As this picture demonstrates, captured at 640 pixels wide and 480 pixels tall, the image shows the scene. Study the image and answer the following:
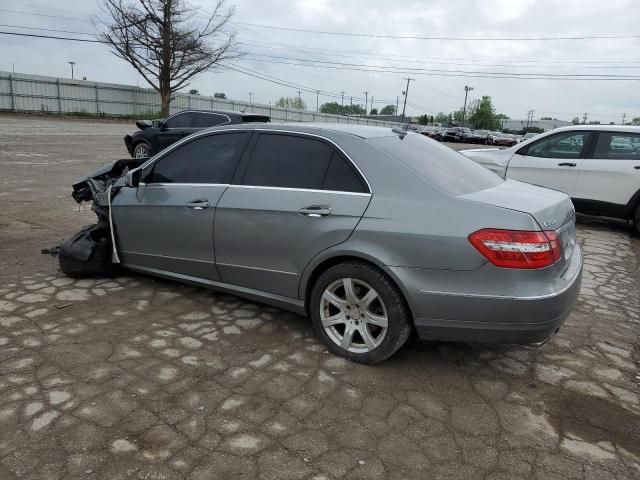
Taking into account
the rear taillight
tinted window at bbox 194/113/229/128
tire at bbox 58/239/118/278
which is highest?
tinted window at bbox 194/113/229/128

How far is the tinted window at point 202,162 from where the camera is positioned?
4074 mm

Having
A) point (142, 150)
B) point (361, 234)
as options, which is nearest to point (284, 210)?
point (361, 234)

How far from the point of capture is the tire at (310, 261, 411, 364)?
3.22 meters

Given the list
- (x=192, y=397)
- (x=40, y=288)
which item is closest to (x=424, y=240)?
(x=192, y=397)

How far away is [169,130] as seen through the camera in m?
13.4

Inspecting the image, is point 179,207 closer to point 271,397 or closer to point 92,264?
point 92,264

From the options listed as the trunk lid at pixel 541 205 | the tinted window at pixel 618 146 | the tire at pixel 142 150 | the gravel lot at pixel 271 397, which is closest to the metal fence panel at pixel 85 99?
the tire at pixel 142 150

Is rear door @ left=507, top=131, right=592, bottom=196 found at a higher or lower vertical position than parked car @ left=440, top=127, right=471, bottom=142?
higher

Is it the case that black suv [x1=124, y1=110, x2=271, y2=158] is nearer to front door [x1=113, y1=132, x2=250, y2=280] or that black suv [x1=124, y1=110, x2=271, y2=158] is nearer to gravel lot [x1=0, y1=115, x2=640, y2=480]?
front door [x1=113, y1=132, x2=250, y2=280]

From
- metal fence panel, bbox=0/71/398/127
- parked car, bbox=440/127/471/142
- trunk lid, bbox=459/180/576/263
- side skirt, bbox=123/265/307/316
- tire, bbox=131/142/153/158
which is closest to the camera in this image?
trunk lid, bbox=459/180/576/263

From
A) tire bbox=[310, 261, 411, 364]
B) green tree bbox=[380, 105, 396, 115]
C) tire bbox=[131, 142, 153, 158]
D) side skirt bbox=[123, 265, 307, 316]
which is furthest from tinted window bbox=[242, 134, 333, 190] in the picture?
green tree bbox=[380, 105, 396, 115]

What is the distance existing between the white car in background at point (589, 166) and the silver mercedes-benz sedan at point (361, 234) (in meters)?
4.69

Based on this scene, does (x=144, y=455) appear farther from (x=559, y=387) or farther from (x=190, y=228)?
(x=559, y=387)

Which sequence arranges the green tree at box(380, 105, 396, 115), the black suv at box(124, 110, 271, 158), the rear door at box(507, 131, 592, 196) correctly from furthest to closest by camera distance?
the green tree at box(380, 105, 396, 115), the black suv at box(124, 110, 271, 158), the rear door at box(507, 131, 592, 196)
